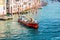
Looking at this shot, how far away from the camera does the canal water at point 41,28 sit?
25.1 feet

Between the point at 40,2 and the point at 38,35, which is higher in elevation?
the point at 40,2

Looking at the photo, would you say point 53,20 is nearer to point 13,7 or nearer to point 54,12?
point 54,12

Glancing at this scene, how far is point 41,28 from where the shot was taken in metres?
7.81

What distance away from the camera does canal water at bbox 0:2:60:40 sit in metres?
7.65

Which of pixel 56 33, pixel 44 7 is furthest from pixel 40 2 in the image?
pixel 56 33

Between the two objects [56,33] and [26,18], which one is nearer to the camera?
[56,33]

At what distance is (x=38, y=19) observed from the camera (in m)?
7.91

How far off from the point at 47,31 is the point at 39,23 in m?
0.25

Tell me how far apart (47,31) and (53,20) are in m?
0.24

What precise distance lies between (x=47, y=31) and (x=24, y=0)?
2.24 ft

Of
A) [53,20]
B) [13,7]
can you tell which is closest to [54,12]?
[53,20]

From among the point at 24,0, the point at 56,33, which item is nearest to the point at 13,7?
the point at 24,0

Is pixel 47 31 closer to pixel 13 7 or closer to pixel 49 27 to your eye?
pixel 49 27

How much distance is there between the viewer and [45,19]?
25.8ft
